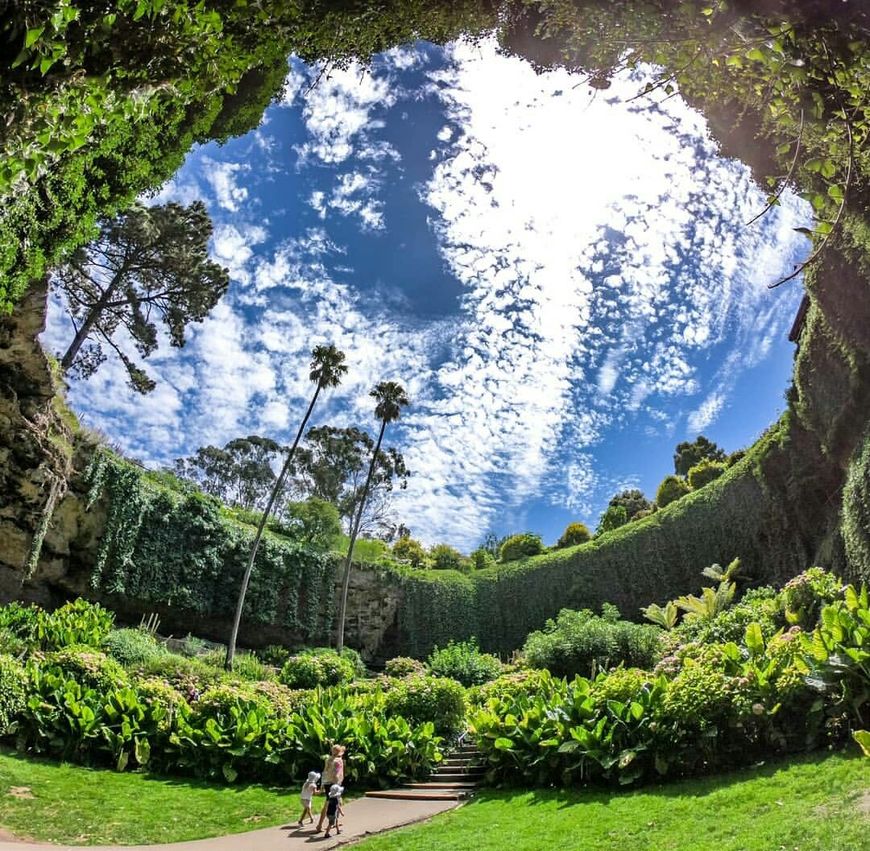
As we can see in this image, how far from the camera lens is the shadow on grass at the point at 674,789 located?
6055mm

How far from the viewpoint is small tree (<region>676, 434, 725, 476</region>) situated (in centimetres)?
3331

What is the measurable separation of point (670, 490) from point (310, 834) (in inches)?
850

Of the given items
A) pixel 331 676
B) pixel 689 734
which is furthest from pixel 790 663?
pixel 331 676

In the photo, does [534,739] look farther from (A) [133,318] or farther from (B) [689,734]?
(A) [133,318]

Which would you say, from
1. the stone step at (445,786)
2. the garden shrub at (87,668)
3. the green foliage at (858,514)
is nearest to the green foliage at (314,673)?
the garden shrub at (87,668)

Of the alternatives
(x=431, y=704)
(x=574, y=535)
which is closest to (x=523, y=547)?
(x=574, y=535)

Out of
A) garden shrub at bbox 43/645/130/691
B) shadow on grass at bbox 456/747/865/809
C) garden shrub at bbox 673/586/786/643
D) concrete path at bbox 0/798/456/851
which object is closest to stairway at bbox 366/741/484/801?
concrete path at bbox 0/798/456/851

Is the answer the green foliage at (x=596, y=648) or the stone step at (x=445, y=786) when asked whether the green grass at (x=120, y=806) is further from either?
the green foliage at (x=596, y=648)

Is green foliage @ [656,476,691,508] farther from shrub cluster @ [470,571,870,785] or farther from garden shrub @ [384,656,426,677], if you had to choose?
shrub cluster @ [470,571,870,785]

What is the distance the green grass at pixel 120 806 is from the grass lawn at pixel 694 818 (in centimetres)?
247

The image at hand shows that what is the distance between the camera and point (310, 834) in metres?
7.04

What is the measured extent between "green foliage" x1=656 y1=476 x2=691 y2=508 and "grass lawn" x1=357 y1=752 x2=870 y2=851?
1930 centimetres

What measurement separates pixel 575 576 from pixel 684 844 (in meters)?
19.0

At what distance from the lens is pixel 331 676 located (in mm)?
16844
